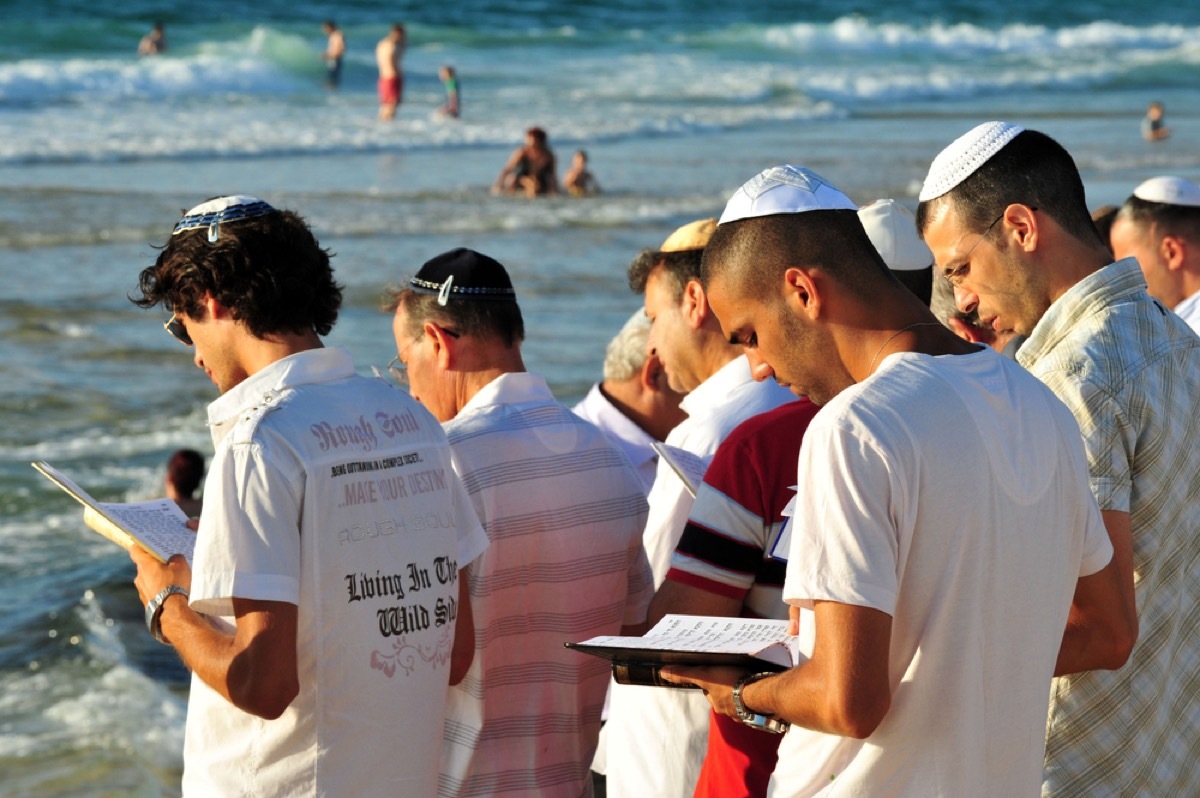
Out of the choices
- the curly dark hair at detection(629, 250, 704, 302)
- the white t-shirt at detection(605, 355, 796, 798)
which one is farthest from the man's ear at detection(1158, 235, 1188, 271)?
the white t-shirt at detection(605, 355, 796, 798)

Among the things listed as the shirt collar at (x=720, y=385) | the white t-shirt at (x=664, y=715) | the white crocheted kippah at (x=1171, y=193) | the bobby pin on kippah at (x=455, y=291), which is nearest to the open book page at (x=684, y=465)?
the white t-shirt at (x=664, y=715)

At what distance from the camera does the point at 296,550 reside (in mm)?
2484

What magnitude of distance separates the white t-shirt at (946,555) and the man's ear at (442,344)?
4.64ft

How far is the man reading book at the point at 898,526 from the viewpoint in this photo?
6.74 feet

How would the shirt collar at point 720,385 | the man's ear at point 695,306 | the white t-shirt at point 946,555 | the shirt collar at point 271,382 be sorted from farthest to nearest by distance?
the man's ear at point 695,306, the shirt collar at point 720,385, the shirt collar at point 271,382, the white t-shirt at point 946,555

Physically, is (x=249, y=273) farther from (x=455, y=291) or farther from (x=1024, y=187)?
(x=1024, y=187)

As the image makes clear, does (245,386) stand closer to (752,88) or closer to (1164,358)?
(1164,358)

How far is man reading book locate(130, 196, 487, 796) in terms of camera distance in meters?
2.46

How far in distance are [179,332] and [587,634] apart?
1129 millimetres

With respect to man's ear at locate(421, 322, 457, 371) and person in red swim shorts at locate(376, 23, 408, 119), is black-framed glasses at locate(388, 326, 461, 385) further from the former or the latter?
person in red swim shorts at locate(376, 23, 408, 119)

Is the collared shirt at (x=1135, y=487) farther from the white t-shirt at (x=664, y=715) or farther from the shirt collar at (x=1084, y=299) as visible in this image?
the white t-shirt at (x=664, y=715)

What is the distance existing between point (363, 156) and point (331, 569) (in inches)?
842

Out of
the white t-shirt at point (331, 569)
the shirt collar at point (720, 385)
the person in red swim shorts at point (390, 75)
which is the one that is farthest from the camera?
the person in red swim shorts at point (390, 75)

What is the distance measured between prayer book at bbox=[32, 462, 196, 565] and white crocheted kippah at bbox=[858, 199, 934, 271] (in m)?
1.60
